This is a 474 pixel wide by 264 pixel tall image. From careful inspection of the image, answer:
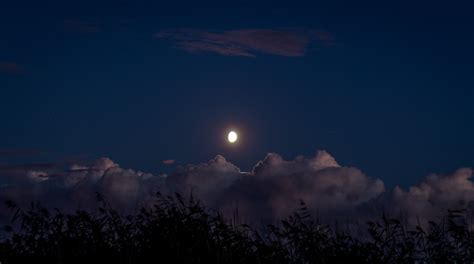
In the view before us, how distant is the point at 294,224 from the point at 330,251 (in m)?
1.14

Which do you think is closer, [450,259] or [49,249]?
[450,259]

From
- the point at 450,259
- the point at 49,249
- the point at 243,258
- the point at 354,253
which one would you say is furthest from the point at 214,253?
the point at 450,259

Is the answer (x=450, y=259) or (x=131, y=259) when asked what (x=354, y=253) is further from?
(x=131, y=259)

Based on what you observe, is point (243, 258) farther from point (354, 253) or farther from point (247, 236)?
point (354, 253)

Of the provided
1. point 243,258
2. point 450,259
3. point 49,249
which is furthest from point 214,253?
point 450,259

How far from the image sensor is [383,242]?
13.9m

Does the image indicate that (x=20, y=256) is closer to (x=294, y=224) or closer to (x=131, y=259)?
(x=131, y=259)

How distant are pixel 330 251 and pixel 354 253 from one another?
1.92ft

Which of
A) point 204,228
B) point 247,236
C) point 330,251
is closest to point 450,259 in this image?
point 330,251

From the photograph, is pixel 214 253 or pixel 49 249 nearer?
pixel 214 253

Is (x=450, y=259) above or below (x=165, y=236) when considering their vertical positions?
below

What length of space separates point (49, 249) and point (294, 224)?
5415 millimetres

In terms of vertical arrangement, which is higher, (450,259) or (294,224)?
(294,224)

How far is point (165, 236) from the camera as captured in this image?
14789 mm
